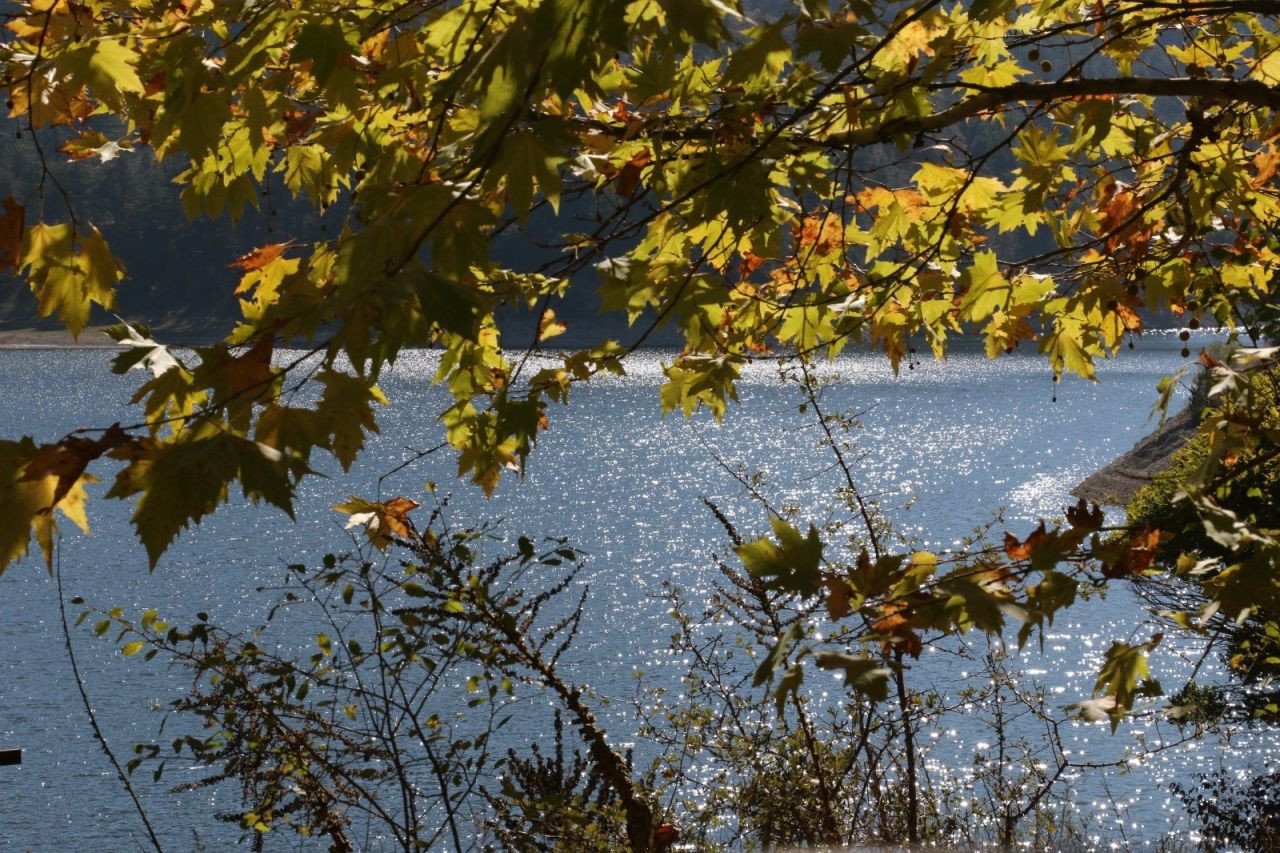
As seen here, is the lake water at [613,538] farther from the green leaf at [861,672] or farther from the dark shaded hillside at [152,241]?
the dark shaded hillside at [152,241]

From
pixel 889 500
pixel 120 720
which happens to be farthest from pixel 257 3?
pixel 889 500

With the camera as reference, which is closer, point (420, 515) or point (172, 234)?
point (420, 515)

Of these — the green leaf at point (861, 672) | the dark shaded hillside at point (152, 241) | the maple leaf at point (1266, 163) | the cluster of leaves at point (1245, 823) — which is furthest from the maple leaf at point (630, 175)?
the dark shaded hillside at point (152, 241)

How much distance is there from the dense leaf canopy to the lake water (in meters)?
1.78

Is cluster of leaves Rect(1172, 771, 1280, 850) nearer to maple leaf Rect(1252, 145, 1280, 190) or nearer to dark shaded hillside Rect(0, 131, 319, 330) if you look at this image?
maple leaf Rect(1252, 145, 1280, 190)

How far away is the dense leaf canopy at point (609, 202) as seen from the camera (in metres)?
1.89

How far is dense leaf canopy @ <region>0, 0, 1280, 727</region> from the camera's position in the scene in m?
1.89

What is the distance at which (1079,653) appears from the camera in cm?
2002

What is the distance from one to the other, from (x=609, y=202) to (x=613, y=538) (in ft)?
83.7

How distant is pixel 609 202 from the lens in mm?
3641

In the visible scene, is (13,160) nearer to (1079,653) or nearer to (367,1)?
(1079,653)

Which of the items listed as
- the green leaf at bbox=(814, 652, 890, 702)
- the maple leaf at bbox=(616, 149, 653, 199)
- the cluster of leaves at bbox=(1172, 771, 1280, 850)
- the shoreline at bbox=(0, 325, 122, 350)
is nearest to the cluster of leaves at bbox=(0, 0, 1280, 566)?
the maple leaf at bbox=(616, 149, 653, 199)

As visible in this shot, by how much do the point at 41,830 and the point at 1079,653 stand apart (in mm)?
15135

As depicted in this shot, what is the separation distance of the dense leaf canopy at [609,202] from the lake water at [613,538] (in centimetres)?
178
